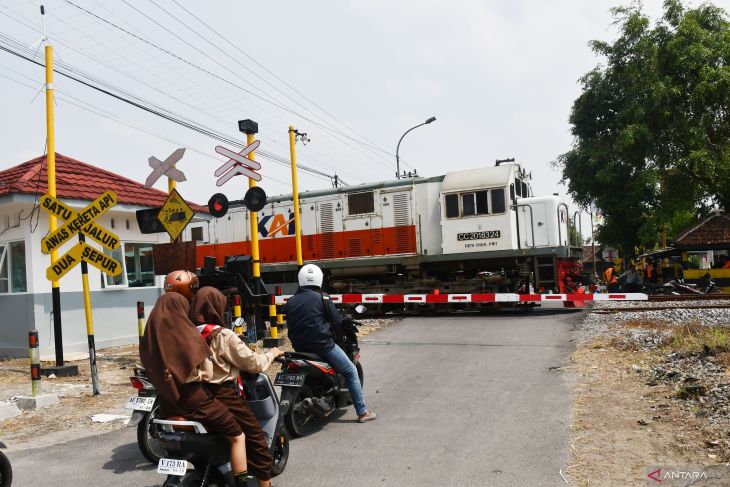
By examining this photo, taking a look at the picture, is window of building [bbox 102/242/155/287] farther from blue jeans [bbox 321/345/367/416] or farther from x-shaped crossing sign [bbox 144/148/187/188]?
blue jeans [bbox 321/345/367/416]

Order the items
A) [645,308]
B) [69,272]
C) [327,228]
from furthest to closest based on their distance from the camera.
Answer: [327,228]
[645,308]
[69,272]

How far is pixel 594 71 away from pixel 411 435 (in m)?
27.7

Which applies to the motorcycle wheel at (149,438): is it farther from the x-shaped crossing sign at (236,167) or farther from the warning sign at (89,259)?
the x-shaped crossing sign at (236,167)

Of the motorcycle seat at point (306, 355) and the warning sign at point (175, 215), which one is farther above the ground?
the warning sign at point (175, 215)

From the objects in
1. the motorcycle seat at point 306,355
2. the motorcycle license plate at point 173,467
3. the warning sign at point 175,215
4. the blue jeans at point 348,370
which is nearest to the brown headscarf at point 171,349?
the motorcycle license plate at point 173,467

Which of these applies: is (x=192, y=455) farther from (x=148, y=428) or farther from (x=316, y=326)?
(x=316, y=326)

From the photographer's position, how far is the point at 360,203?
61.1 ft

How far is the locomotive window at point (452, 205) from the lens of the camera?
1745 cm

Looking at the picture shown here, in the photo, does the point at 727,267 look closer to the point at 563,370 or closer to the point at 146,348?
the point at 563,370

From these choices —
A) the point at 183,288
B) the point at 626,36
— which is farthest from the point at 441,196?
the point at 626,36

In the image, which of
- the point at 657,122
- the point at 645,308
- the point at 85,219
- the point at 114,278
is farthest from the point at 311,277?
the point at 657,122

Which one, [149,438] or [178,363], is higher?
[178,363]

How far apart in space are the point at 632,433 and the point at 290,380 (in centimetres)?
335

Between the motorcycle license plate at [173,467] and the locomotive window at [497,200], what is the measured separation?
1440 centimetres
